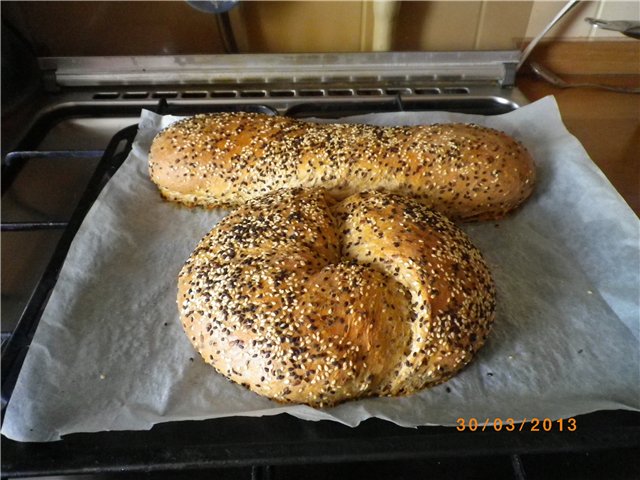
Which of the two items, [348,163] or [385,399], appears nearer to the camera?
[385,399]

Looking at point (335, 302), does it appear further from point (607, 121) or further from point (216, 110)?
point (607, 121)

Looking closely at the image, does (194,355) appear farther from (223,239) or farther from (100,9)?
(100,9)

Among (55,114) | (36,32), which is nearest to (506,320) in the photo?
(55,114)
